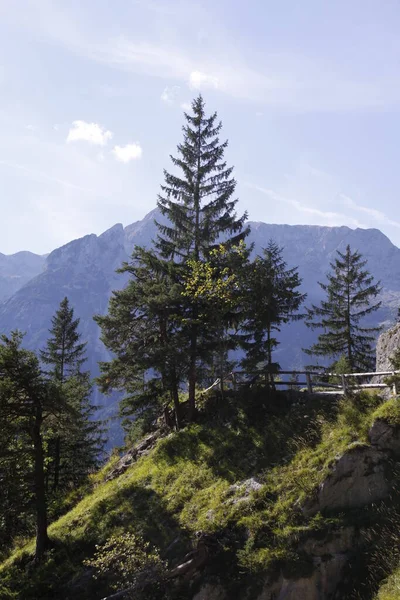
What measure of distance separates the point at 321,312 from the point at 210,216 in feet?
46.1

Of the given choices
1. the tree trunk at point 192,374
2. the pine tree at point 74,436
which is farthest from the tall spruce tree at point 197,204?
the pine tree at point 74,436

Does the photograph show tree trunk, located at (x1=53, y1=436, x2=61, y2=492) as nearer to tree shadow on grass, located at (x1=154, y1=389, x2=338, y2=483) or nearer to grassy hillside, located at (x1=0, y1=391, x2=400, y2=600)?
grassy hillside, located at (x1=0, y1=391, x2=400, y2=600)

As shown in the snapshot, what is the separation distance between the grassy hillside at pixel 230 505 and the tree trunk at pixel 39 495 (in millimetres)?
466

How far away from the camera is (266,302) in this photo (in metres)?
20.5

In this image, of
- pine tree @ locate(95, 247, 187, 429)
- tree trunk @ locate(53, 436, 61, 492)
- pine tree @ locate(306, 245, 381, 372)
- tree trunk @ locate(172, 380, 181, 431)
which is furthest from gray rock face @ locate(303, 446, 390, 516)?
tree trunk @ locate(53, 436, 61, 492)

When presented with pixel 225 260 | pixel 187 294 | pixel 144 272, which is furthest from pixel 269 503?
pixel 144 272

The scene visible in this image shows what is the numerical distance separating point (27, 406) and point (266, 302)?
36.8ft

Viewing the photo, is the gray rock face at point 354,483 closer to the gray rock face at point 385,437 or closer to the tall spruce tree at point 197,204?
the gray rock face at point 385,437

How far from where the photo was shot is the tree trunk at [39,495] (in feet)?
52.3

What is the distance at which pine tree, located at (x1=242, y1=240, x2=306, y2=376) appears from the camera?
20.3 m

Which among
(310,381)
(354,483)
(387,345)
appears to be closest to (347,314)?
(387,345)

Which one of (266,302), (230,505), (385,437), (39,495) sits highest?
(266,302)

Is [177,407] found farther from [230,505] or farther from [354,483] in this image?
[354,483]

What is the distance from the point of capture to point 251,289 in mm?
20484
